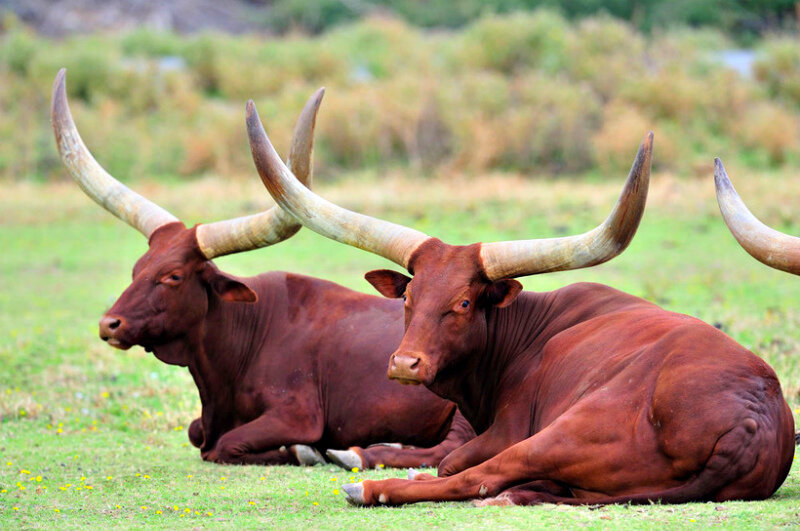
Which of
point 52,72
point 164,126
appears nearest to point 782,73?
point 164,126

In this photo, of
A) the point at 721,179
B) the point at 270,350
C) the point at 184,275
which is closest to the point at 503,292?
the point at 721,179

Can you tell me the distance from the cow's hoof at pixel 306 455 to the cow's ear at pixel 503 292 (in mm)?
1811

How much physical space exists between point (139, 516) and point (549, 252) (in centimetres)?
235

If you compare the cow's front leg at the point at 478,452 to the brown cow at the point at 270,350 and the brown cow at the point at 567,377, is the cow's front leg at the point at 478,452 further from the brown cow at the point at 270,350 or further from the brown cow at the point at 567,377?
the brown cow at the point at 270,350

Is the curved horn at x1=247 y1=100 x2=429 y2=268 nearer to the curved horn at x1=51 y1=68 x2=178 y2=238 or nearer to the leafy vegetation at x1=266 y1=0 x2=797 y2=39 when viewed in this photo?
the curved horn at x1=51 y1=68 x2=178 y2=238

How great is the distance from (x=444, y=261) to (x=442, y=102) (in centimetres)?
2056

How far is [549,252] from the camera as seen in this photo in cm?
632

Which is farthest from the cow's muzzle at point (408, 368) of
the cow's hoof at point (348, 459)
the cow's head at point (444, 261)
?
the cow's hoof at point (348, 459)

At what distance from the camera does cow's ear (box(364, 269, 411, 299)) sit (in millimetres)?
6918

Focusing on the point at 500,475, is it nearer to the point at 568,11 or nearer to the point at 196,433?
the point at 196,433

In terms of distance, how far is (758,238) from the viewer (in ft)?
19.4

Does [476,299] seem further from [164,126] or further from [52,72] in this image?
[52,72]

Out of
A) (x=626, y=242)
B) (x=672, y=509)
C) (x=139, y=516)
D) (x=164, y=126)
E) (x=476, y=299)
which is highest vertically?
(x=626, y=242)

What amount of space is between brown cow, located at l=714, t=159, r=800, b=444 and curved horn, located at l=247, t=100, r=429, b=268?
1.59 metres
